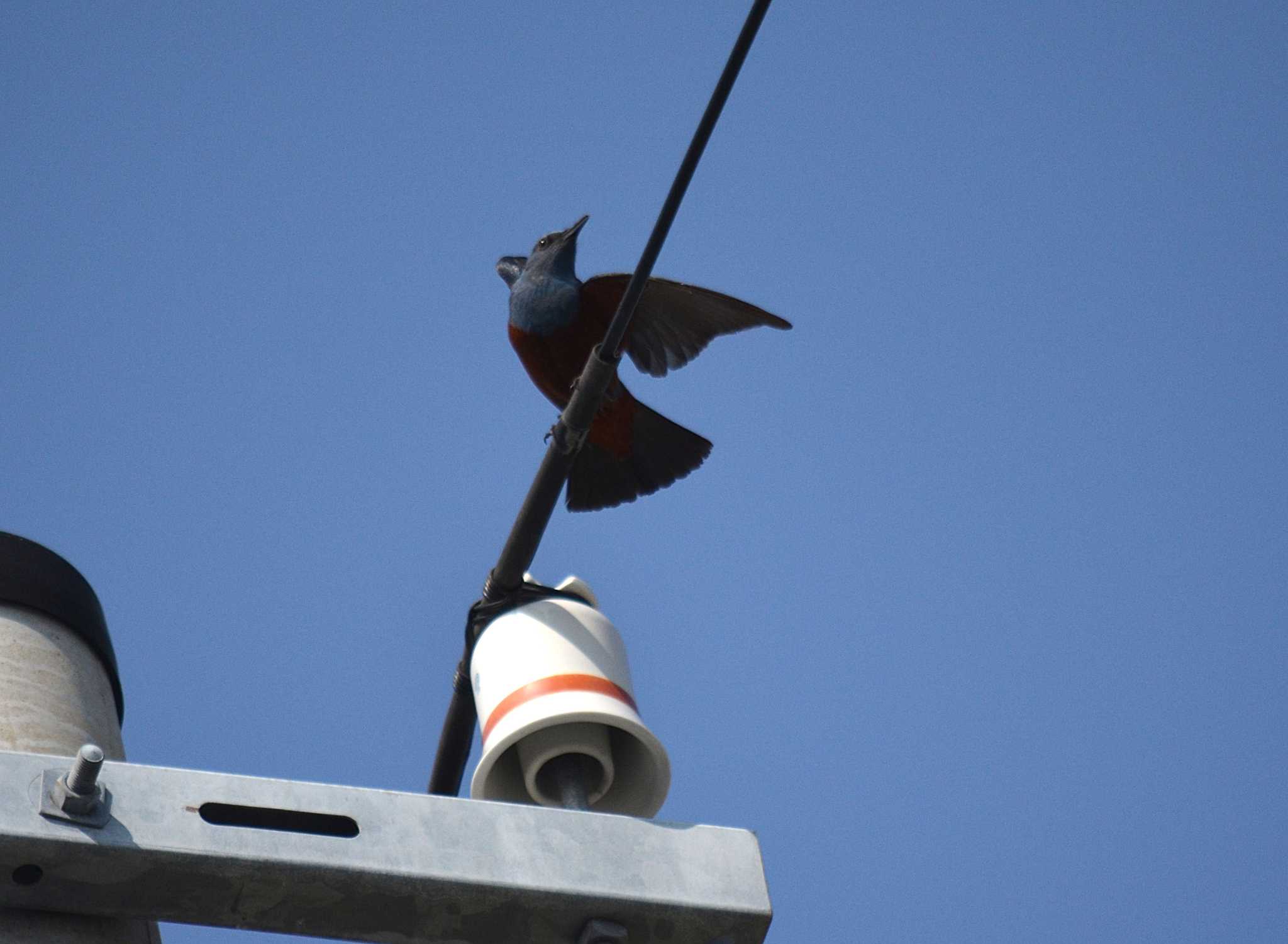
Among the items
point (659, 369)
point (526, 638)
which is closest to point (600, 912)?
point (526, 638)

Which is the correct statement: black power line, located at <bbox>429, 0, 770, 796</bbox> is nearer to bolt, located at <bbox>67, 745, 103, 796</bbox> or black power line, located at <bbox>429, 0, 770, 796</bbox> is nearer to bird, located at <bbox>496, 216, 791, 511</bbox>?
bolt, located at <bbox>67, 745, 103, 796</bbox>

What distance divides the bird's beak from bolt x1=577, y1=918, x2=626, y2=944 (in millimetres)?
4198

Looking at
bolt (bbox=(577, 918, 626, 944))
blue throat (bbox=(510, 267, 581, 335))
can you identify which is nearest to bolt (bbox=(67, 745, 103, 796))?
bolt (bbox=(577, 918, 626, 944))

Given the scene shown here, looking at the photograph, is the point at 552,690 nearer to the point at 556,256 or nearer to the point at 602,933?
the point at 602,933

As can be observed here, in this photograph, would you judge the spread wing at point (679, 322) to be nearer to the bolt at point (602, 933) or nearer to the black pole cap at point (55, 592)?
the black pole cap at point (55, 592)

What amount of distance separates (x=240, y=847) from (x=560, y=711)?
1.61ft

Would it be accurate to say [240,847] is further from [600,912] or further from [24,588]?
[24,588]

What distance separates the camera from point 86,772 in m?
1.41

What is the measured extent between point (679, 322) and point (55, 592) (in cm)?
214

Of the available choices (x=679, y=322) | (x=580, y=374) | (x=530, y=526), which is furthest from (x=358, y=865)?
(x=580, y=374)

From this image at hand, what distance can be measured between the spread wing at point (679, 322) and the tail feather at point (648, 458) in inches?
38.6

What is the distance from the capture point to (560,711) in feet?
6.08

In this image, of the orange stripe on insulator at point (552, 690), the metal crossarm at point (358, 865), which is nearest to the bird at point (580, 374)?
the orange stripe on insulator at point (552, 690)

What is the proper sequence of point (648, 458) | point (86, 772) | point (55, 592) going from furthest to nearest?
point (648, 458) < point (55, 592) < point (86, 772)
